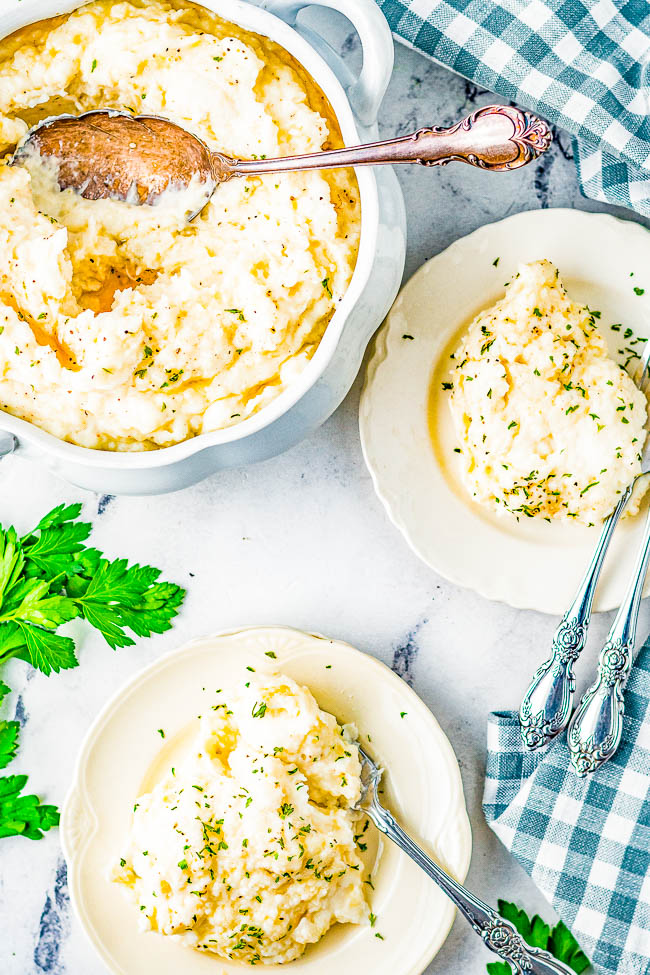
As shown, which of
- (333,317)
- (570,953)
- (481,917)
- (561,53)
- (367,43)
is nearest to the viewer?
(367,43)

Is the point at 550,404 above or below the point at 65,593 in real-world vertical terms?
above

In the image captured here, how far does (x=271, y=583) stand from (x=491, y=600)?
17.0 inches

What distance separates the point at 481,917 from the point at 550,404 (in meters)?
0.94

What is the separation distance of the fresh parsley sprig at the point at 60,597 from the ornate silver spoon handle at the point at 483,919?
0.59m

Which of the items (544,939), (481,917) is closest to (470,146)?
(481,917)

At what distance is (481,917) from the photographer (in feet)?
5.43

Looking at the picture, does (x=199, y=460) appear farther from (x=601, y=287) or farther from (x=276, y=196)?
(x=601, y=287)

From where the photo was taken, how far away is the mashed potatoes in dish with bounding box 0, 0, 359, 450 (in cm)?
138

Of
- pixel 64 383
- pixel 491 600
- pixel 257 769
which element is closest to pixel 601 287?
pixel 491 600

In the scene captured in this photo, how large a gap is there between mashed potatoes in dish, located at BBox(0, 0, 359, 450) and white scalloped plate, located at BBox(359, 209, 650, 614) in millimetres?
284

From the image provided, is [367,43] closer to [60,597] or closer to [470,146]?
[470,146]

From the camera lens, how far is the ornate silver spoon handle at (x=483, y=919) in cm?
165

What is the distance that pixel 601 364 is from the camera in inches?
64.1

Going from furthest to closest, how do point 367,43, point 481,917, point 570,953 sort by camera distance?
point 570,953 < point 481,917 < point 367,43
